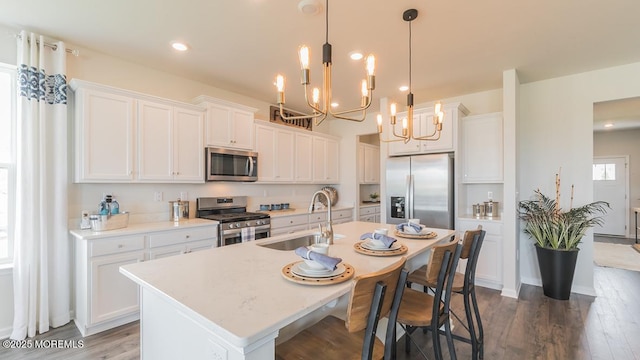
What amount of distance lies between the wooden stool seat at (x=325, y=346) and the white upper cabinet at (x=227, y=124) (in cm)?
288

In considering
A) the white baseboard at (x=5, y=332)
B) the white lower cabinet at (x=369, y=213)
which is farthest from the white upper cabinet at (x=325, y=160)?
Answer: the white baseboard at (x=5, y=332)

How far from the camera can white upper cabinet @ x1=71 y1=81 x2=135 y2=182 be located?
2764 mm

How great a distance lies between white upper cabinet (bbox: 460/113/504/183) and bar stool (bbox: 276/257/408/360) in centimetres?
331

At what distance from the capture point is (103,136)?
2877 millimetres

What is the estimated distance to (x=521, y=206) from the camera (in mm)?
3867

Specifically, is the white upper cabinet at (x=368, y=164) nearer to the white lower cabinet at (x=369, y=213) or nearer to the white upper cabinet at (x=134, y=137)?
the white lower cabinet at (x=369, y=213)

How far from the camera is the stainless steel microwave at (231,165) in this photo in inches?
145

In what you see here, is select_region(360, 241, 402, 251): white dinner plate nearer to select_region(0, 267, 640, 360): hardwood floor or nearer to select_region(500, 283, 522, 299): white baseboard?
select_region(0, 267, 640, 360): hardwood floor

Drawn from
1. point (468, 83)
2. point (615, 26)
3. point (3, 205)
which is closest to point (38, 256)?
point (3, 205)

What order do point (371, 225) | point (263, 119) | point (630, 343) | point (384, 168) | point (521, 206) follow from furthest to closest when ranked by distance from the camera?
point (263, 119) → point (384, 168) → point (521, 206) → point (371, 225) → point (630, 343)

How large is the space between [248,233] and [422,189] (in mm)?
2429

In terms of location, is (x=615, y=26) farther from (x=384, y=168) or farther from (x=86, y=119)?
(x=86, y=119)

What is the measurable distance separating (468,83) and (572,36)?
130 cm

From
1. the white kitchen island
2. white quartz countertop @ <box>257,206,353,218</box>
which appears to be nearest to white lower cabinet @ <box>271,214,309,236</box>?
white quartz countertop @ <box>257,206,353,218</box>
